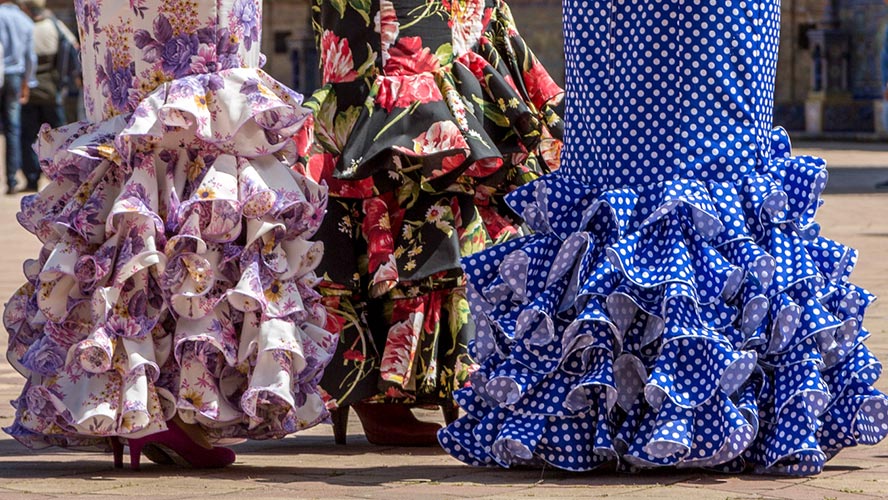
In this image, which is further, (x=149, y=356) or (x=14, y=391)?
(x=14, y=391)

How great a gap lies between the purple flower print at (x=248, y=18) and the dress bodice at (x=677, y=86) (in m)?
0.82

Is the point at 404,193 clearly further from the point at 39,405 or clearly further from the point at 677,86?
the point at 39,405

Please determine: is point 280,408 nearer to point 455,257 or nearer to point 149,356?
point 149,356

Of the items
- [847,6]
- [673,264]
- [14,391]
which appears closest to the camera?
[673,264]

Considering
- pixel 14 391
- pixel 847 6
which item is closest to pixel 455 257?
pixel 14 391

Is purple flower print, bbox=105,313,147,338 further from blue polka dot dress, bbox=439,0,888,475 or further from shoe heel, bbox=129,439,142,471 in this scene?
blue polka dot dress, bbox=439,0,888,475

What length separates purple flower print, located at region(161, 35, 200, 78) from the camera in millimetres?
4309

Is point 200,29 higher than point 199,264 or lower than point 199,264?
higher

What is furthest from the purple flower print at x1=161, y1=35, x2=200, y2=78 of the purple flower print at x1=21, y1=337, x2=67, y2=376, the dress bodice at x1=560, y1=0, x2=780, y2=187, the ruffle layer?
the dress bodice at x1=560, y1=0, x2=780, y2=187

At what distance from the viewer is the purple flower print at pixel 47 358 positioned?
4.25 m

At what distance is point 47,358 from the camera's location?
167 inches

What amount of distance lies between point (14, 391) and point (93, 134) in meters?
1.88

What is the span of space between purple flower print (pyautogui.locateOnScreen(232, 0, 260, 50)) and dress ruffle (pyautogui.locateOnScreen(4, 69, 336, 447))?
0.12 metres

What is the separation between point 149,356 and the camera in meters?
4.18
